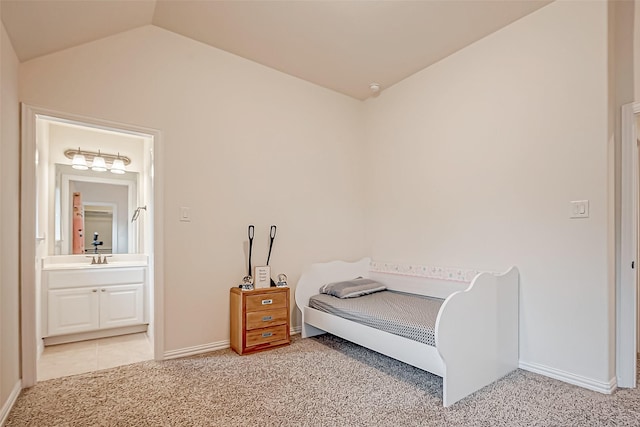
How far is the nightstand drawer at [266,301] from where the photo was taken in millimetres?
Result: 2936

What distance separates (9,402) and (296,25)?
10.4 feet

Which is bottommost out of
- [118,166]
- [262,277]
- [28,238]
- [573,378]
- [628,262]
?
[573,378]

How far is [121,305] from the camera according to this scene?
360cm

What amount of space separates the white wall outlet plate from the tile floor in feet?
3.50

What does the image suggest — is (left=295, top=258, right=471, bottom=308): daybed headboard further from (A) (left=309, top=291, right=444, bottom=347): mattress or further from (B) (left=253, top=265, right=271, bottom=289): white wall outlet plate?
(B) (left=253, top=265, right=271, bottom=289): white wall outlet plate

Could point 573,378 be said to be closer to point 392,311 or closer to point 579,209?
point 579,209

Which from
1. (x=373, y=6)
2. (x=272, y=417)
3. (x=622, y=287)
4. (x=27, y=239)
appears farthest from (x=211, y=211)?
(x=622, y=287)

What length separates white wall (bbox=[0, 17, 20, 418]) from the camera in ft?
6.33

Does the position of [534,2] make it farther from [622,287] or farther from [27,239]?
[27,239]

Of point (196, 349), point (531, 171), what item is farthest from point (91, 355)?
point (531, 171)

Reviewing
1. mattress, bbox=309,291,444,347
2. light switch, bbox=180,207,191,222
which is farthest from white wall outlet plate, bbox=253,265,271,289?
light switch, bbox=180,207,191,222

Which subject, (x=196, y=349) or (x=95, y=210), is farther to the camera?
(x=95, y=210)

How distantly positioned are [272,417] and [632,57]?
322 cm

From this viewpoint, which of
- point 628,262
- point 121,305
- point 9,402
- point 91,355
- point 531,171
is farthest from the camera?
point 121,305
